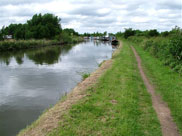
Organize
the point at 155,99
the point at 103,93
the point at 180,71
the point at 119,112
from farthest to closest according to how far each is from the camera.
Answer: the point at 180,71
the point at 103,93
the point at 155,99
the point at 119,112

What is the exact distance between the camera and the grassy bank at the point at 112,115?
16.5ft

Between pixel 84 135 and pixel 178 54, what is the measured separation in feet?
34.4

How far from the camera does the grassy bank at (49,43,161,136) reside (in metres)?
5.03

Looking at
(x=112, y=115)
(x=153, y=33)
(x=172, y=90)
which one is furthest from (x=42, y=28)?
(x=112, y=115)

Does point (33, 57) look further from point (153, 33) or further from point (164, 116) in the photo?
point (153, 33)

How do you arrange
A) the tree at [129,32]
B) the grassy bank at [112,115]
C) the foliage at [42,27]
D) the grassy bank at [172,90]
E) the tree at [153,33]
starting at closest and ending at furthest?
1. the grassy bank at [112,115]
2. the grassy bank at [172,90]
3. the tree at [153,33]
4. the foliage at [42,27]
5. the tree at [129,32]

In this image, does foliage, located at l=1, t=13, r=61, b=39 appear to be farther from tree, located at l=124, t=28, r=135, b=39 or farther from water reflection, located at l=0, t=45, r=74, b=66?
tree, located at l=124, t=28, r=135, b=39

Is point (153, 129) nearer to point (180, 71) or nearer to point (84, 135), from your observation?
point (84, 135)

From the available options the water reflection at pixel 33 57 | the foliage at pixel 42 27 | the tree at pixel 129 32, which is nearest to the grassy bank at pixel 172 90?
the water reflection at pixel 33 57

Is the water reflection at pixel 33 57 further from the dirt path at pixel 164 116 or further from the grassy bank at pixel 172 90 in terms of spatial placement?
the dirt path at pixel 164 116

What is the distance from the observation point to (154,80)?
10.6 metres

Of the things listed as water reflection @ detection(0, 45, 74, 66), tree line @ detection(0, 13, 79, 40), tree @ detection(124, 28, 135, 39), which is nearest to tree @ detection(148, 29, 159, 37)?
tree @ detection(124, 28, 135, 39)

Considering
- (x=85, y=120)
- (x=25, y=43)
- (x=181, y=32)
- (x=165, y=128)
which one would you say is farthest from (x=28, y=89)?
(x=25, y=43)

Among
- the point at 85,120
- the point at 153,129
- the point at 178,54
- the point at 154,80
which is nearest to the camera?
the point at 153,129
